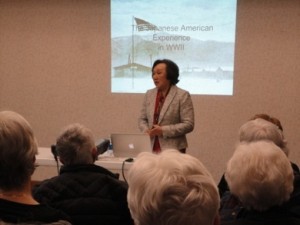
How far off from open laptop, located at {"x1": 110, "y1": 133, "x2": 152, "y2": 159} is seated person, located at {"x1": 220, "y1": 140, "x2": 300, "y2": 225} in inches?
65.0

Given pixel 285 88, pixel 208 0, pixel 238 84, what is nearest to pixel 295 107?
pixel 285 88

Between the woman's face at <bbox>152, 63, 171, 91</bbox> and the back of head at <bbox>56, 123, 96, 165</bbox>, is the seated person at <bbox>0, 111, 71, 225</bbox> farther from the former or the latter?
the woman's face at <bbox>152, 63, 171, 91</bbox>

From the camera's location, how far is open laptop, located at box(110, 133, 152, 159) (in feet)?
11.0

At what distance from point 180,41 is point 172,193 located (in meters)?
4.29

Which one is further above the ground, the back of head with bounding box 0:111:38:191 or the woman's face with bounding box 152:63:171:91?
the woman's face with bounding box 152:63:171:91

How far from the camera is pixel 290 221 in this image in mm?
Answer: 1637

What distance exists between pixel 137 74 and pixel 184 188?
434cm

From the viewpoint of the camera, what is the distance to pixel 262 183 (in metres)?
1.64

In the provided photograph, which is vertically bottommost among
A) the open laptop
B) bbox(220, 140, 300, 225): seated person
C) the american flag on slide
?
the open laptop

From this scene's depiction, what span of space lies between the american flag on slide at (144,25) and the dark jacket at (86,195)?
134 inches

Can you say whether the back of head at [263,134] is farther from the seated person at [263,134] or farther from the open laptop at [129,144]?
the open laptop at [129,144]

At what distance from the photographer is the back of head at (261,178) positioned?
1640mm

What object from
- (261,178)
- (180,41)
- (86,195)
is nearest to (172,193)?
(261,178)

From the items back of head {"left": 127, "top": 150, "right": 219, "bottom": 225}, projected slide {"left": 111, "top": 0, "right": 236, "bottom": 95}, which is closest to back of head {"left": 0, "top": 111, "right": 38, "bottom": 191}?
back of head {"left": 127, "top": 150, "right": 219, "bottom": 225}
